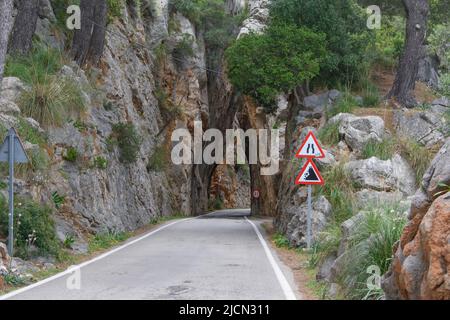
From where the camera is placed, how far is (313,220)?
A: 52.7ft

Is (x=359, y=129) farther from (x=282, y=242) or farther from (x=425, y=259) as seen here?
(x=425, y=259)

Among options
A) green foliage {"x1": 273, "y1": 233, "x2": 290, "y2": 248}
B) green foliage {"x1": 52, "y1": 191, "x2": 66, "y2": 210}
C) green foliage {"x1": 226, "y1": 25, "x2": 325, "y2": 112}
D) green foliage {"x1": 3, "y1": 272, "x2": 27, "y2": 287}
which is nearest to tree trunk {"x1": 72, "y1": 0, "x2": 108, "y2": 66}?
green foliage {"x1": 226, "y1": 25, "x2": 325, "y2": 112}

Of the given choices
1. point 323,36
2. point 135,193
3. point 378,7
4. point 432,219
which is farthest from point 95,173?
point 378,7

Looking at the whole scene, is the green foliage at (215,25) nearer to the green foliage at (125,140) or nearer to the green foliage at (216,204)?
the green foliage at (216,204)

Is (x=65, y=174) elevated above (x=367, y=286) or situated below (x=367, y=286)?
above

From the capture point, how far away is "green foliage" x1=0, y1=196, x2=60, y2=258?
12.3 m

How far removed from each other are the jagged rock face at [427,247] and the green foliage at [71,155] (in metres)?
12.8

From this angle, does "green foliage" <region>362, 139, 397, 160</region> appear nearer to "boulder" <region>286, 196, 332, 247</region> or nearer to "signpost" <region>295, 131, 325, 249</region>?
"boulder" <region>286, 196, 332, 247</region>

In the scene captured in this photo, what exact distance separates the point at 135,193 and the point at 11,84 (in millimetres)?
9931

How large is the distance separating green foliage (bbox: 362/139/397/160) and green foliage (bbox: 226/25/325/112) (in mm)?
4693

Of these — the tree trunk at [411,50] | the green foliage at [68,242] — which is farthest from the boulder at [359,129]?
the green foliage at [68,242]

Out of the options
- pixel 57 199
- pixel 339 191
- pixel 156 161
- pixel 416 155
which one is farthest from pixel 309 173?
pixel 156 161

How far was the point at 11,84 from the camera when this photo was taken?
17.5 m
